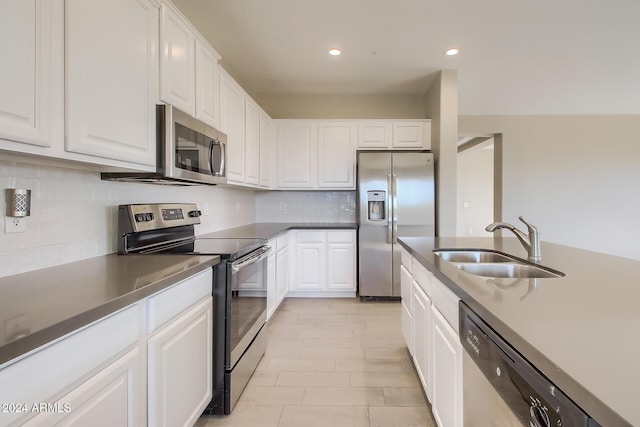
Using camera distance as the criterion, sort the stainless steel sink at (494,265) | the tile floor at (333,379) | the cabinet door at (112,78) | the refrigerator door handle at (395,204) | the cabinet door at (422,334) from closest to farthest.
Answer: the cabinet door at (112,78) → the stainless steel sink at (494,265) → the cabinet door at (422,334) → the tile floor at (333,379) → the refrigerator door handle at (395,204)

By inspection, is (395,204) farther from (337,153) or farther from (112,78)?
(112,78)

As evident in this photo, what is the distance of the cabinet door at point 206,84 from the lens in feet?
6.60

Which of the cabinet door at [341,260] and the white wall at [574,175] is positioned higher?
the white wall at [574,175]

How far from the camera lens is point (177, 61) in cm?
176

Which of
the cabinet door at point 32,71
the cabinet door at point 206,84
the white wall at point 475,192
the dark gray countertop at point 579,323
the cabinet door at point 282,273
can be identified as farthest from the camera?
the white wall at point 475,192

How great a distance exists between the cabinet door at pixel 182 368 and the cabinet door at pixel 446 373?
1.11 metres

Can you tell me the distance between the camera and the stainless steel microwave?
5.22ft

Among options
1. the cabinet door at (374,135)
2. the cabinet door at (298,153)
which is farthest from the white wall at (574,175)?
the cabinet door at (298,153)

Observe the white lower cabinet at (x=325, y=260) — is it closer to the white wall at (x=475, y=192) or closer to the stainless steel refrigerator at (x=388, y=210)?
the stainless steel refrigerator at (x=388, y=210)

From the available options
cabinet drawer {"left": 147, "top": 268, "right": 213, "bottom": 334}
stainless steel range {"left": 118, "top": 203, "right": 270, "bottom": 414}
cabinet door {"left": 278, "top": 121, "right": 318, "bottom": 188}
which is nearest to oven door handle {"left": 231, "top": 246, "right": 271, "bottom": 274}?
stainless steel range {"left": 118, "top": 203, "right": 270, "bottom": 414}

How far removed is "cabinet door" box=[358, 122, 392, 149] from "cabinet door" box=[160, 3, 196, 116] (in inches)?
98.4

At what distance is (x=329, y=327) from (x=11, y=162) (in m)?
2.54

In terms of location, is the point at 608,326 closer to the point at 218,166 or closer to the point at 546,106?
the point at 218,166

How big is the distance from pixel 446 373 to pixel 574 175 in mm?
5389
